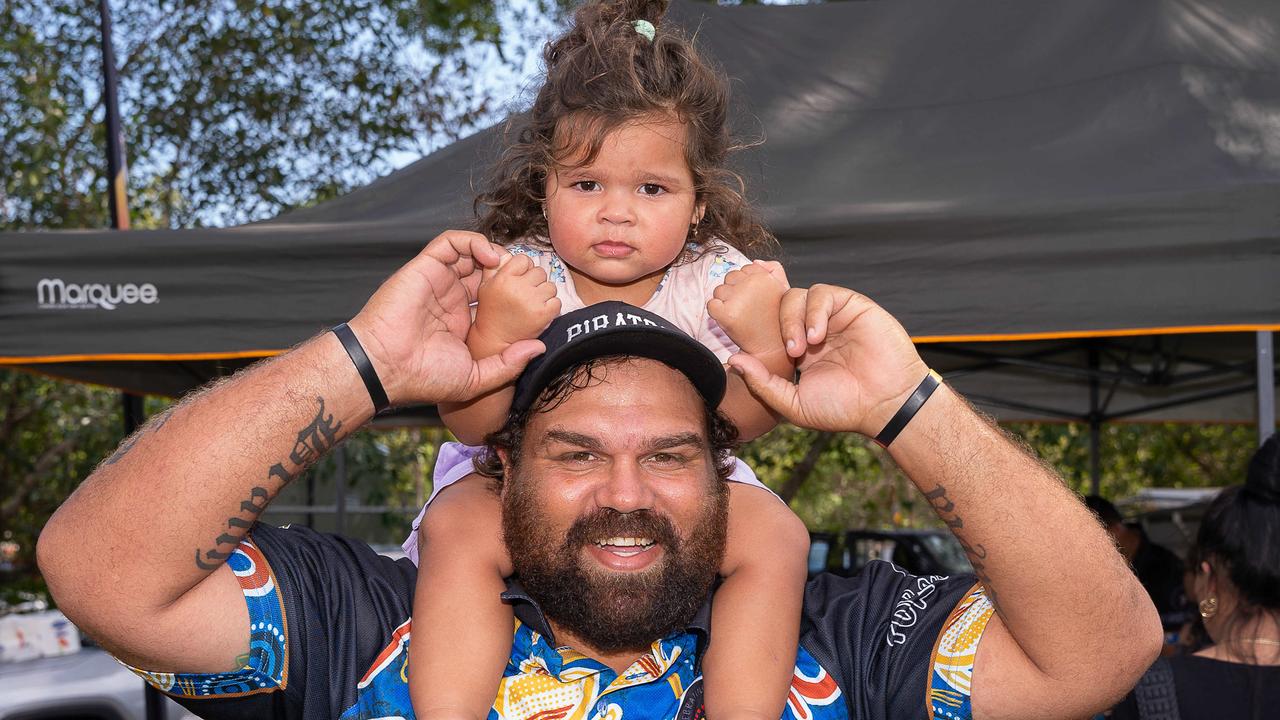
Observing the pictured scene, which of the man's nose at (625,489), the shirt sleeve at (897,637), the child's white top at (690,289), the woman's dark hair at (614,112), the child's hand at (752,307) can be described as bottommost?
the shirt sleeve at (897,637)

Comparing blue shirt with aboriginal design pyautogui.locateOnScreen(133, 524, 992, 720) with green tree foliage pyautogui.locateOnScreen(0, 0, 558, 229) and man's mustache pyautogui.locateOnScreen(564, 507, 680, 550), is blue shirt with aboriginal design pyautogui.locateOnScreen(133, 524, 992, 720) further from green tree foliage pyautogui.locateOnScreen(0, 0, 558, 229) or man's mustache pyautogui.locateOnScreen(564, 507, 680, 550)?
green tree foliage pyautogui.locateOnScreen(0, 0, 558, 229)

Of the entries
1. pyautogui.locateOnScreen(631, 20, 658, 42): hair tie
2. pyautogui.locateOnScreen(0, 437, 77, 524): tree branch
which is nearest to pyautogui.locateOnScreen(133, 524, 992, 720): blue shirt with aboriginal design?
pyautogui.locateOnScreen(631, 20, 658, 42): hair tie

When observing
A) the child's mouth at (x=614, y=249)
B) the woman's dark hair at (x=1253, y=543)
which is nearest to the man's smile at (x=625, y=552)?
the child's mouth at (x=614, y=249)

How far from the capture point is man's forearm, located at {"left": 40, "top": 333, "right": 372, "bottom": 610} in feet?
5.89

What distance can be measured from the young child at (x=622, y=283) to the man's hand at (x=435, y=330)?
0.14 feet

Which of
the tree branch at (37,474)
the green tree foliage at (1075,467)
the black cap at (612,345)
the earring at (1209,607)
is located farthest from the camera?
the green tree foliage at (1075,467)

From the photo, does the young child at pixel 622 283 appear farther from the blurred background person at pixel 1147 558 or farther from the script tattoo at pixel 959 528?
the blurred background person at pixel 1147 558

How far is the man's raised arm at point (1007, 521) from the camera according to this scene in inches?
75.0

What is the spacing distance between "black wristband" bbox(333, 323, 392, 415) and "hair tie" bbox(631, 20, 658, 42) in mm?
1036

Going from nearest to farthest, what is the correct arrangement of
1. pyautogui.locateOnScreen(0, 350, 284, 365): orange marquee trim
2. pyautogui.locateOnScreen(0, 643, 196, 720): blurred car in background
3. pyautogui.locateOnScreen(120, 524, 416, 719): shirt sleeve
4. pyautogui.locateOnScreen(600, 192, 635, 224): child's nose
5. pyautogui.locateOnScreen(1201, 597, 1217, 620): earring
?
1. pyautogui.locateOnScreen(120, 524, 416, 719): shirt sleeve
2. pyautogui.locateOnScreen(600, 192, 635, 224): child's nose
3. pyautogui.locateOnScreen(1201, 597, 1217, 620): earring
4. pyautogui.locateOnScreen(0, 350, 284, 365): orange marquee trim
5. pyautogui.locateOnScreen(0, 643, 196, 720): blurred car in background

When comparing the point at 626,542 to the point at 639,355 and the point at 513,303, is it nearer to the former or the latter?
the point at 639,355

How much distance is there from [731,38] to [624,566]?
287cm

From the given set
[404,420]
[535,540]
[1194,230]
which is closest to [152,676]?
[535,540]

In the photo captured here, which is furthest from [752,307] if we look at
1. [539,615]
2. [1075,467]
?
[1075,467]
